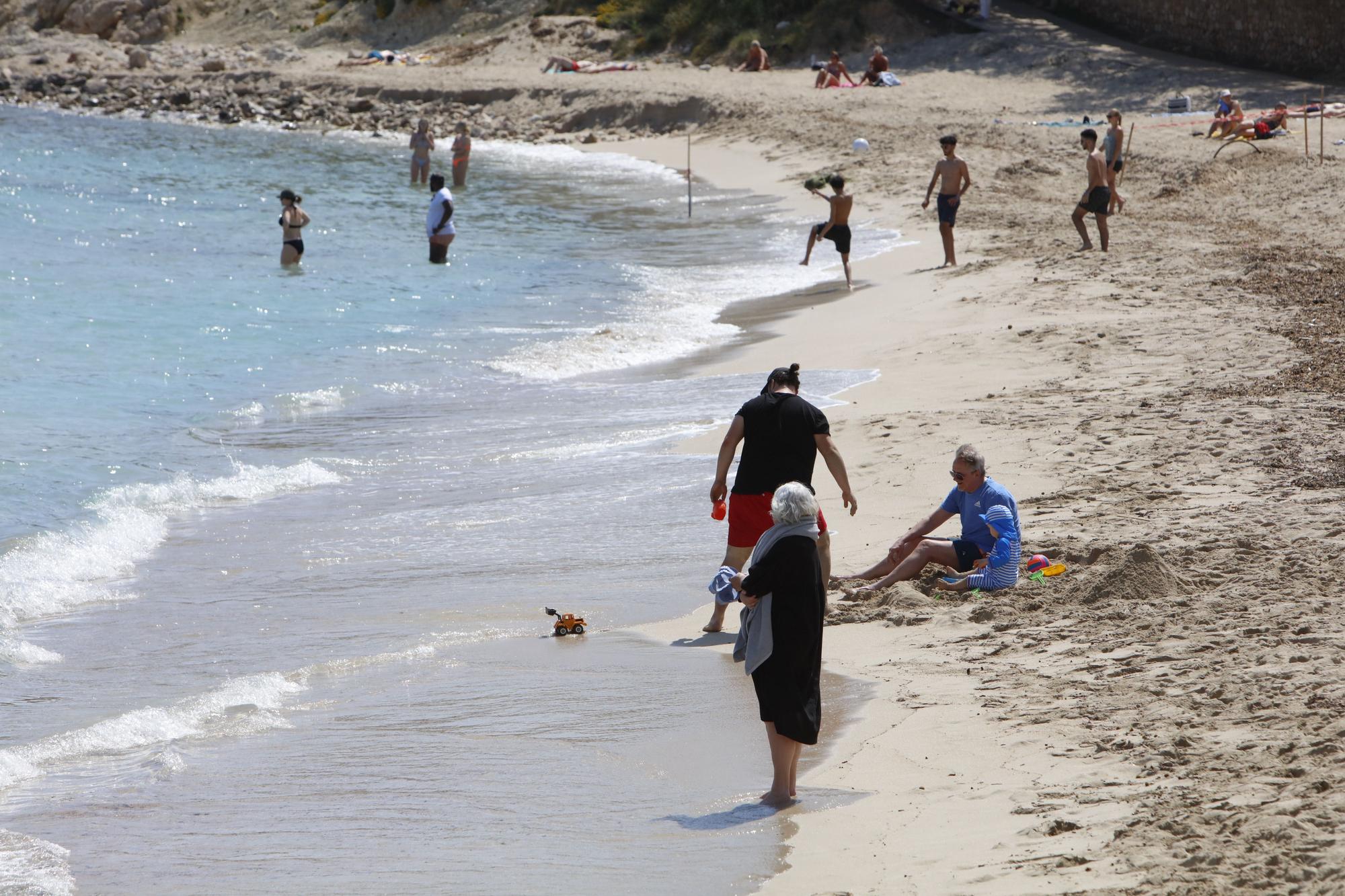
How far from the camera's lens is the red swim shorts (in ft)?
24.2

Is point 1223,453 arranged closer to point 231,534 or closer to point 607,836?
point 607,836

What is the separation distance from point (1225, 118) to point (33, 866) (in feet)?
Result: 82.1

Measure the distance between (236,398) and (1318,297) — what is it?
34.5 ft

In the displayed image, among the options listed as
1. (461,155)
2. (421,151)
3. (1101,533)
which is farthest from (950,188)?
(421,151)

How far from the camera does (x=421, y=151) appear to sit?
30844 millimetres

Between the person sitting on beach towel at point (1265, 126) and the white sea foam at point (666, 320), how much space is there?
7745 millimetres

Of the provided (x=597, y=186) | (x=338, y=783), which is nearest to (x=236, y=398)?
(x=338, y=783)

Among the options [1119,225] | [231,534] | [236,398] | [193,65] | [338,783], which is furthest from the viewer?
[193,65]

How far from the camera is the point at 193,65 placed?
53.1m

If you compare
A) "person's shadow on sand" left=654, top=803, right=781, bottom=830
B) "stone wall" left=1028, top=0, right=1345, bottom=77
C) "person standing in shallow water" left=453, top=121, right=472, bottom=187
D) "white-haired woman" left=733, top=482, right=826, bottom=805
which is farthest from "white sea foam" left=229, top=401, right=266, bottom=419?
"stone wall" left=1028, top=0, right=1345, bottom=77

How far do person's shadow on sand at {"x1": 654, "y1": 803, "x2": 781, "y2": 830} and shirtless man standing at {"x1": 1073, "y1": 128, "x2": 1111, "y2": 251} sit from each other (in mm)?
12993

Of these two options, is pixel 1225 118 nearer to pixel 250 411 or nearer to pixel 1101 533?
pixel 250 411

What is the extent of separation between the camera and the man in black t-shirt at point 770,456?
282 inches

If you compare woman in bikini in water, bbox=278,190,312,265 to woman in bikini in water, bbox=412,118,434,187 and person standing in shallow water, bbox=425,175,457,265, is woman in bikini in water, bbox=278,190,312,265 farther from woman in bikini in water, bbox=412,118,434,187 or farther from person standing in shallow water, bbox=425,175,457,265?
woman in bikini in water, bbox=412,118,434,187
